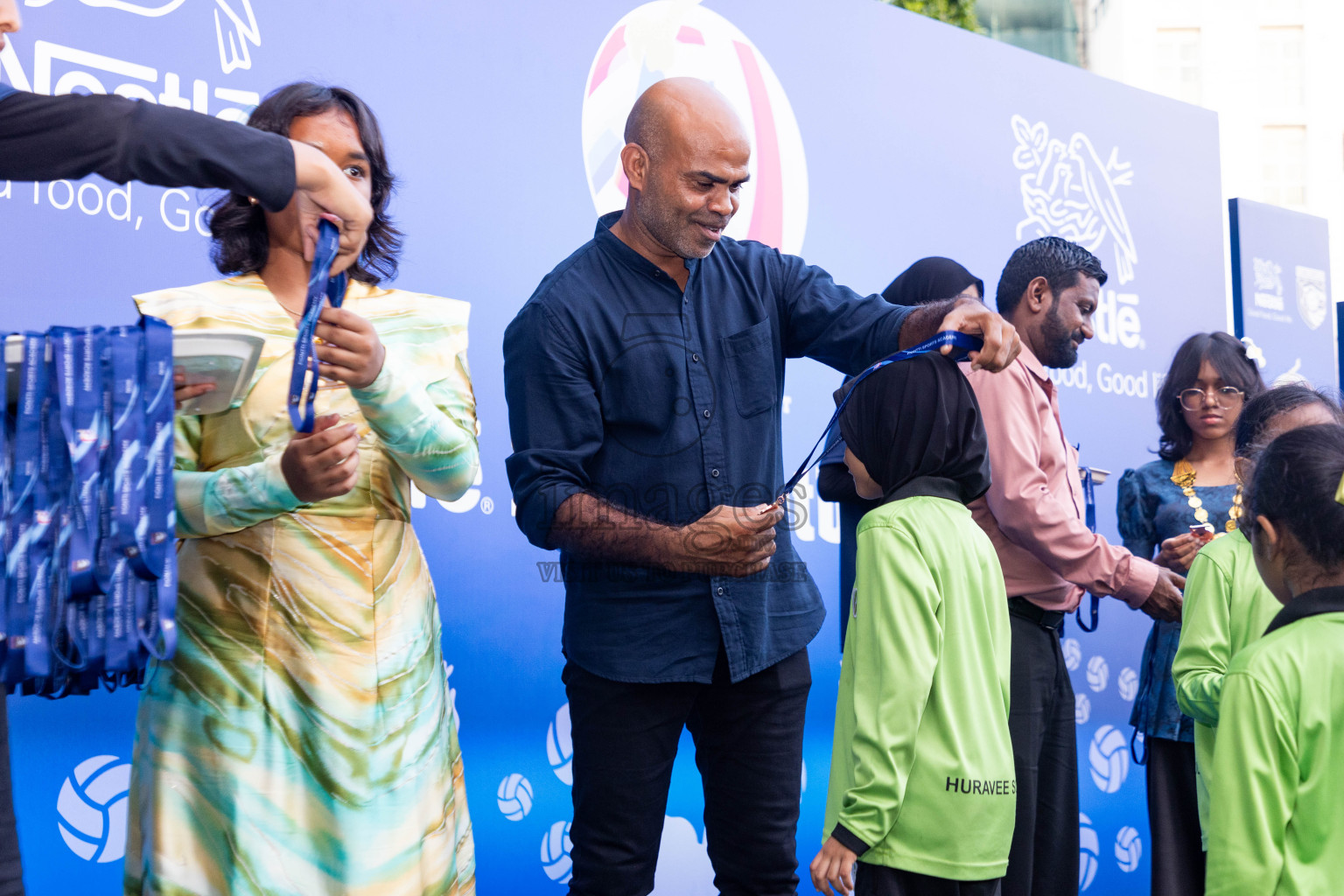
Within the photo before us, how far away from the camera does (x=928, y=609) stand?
1.99 metres

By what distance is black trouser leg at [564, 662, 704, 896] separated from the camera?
1.97 meters

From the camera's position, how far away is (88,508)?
54.9 inches

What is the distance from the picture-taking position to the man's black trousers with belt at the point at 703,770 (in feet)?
6.48

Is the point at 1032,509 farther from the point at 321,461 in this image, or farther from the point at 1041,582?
the point at 321,461

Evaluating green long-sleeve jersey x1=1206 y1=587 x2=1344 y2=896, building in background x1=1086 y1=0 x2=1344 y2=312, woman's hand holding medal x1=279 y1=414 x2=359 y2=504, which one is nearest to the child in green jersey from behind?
green long-sleeve jersey x1=1206 y1=587 x2=1344 y2=896

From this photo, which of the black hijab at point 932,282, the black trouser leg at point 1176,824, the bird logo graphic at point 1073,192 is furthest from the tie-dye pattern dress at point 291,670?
the bird logo graphic at point 1073,192

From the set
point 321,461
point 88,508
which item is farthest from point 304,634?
point 88,508

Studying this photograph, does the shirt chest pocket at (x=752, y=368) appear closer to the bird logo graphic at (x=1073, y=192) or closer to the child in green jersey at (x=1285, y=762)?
the child in green jersey at (x=1285, y=762)

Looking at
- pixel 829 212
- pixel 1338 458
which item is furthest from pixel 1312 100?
pixel 1338 458

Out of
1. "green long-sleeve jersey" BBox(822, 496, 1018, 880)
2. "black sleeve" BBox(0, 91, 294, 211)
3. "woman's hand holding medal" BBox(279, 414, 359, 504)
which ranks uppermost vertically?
"black sleeve" BBox(0, 91, 294, 211)

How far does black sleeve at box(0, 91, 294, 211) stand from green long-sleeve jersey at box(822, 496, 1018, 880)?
4.15 ft

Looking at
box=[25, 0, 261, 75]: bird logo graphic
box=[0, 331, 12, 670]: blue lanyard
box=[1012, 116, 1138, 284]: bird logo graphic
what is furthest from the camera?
box=[1012, 116, 1138, 284]: bird logo graphic

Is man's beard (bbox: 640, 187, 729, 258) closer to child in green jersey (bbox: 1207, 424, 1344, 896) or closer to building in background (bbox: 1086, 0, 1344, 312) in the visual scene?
child in green jersey (bbox: 1207, 424, 1344, 896)

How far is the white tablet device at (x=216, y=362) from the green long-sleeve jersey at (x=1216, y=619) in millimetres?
1873
